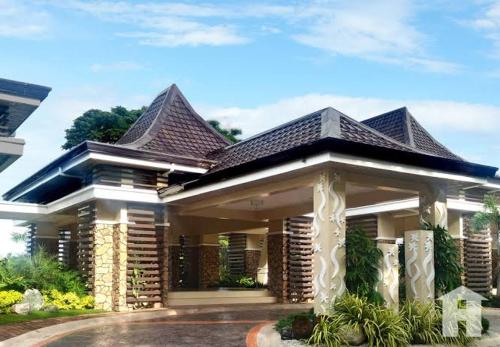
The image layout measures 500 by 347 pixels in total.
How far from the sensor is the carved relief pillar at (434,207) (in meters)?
14.1

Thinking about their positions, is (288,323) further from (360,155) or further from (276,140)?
(276,140)

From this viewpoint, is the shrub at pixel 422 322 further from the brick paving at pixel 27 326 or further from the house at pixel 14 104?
the house at pixel 14 104

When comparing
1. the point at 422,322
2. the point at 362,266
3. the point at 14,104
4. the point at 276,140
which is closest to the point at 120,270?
the point at 14,104

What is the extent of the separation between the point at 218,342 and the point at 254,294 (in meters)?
10.9

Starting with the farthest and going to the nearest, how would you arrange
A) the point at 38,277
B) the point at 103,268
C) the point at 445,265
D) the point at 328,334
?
1. the point at 38,277
2. the point at 103,268
3. the point at 445,265
4. the point at 328,334

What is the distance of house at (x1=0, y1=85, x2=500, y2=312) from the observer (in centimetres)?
1257

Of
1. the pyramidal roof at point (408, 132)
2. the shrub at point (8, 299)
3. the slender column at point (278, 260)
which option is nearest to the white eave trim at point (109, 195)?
the shrub at point (8, 299)

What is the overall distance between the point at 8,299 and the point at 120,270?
331 centimetres

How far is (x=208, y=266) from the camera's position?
2767cm

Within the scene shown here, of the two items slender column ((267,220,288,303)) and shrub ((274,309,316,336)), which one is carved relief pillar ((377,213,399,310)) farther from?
slender column ((267,220,288,303))

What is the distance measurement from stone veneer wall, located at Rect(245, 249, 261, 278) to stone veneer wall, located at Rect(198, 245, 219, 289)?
9.48 ft

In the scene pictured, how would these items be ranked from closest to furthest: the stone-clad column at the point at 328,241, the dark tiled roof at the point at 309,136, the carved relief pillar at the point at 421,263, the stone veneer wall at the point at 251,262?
the stone-clad column at the point at 328,241, the carved relief pillar at the point at 421,263, the dark tiled roof at the point at 309,136, the stone veneer wall at the point at 251,262

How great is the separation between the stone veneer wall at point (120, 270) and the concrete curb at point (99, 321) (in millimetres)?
870

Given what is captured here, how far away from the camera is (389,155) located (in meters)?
12.7
